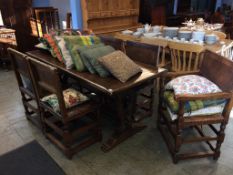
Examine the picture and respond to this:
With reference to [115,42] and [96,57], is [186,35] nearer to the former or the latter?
[115,42]

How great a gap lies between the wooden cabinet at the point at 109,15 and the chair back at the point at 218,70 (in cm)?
209

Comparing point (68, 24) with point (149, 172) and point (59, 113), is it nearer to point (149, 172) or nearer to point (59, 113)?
point (59, 113)

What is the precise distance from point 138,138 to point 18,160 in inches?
47.0

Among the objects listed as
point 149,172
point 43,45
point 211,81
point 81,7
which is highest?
point 81,7

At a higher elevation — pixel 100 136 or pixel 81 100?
pixel 81 100

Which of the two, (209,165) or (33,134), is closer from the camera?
(209,165)

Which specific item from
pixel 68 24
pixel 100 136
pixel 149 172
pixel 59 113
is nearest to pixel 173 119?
pixel 149 172

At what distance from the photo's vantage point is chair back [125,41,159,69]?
2.08 m

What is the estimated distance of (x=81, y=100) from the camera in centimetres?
195

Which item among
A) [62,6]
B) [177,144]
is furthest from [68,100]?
[62,6]

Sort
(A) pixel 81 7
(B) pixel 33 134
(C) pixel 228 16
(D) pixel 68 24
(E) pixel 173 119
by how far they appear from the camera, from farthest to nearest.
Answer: (C) pixel 228 16, (D) pixel 68 24, (A) pixel 81 7, (B) pixel 33 134, (E) pixel 173 119

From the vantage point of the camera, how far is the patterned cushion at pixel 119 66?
1.69 meters

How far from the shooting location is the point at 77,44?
207 cm

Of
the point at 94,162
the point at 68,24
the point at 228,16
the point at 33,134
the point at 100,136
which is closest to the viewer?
the point at 94,162
